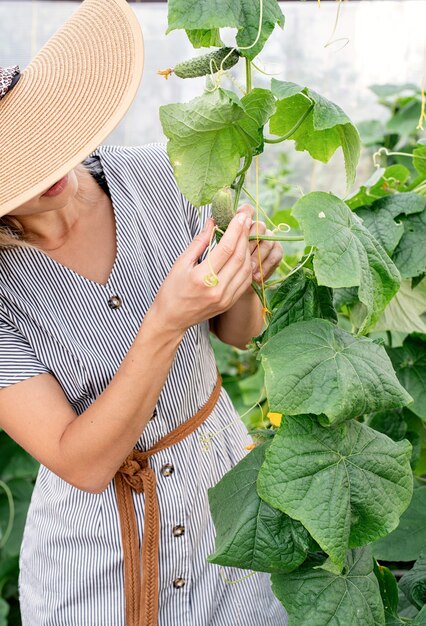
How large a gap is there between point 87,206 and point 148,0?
177 centimetres

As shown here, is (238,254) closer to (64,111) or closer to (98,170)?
(64,111)

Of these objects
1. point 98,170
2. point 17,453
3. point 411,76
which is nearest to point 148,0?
point 411,76

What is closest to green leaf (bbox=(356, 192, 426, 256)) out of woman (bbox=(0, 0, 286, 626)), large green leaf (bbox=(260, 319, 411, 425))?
woman (bbox=(0, 0, 286, 626))

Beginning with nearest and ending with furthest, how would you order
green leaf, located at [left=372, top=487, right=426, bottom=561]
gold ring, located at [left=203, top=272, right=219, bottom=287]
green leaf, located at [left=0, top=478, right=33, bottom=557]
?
gold ring, located at [left=203, top=272, right=219, bottom=287] → green leaf, located at [left=372, top=487, right=426, bottom=561] → green leaf, located at [left=0, top=478, right=33, bottom=557]

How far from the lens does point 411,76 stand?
2631 mm

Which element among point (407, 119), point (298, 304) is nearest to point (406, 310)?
point (298, 304)

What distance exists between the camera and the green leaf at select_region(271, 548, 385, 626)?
0.87 metres

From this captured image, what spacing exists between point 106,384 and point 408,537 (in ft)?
1.58

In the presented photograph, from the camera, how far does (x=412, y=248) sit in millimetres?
1100

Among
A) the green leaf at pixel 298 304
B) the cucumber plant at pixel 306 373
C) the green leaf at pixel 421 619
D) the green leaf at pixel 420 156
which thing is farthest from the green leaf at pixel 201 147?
the green leaf at pixel 421 619

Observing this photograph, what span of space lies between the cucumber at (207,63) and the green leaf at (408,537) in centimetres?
70

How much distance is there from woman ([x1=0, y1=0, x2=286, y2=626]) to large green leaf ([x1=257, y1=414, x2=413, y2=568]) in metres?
0.16

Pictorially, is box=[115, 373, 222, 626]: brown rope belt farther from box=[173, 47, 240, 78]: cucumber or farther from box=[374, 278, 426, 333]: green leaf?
box=[173, 47, 240, 78]: cucumber

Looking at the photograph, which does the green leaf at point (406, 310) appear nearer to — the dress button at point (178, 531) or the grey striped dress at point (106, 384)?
the grey striped dress at point (106, 384)
